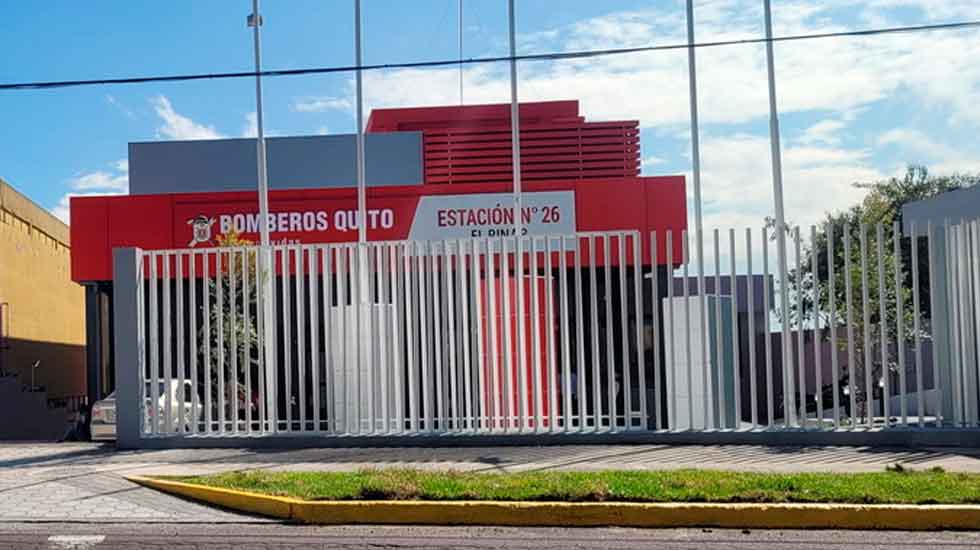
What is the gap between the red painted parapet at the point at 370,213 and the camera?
74.2 feet

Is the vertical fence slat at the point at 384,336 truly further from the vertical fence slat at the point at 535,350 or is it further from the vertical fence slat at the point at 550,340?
the vertical fence slat at the point at 550,340

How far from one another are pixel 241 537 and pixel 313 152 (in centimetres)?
2138

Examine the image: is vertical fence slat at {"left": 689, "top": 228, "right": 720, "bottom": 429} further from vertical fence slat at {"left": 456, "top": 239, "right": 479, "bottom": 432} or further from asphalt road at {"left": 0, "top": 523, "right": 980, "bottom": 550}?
asphalt road at {"left": 0, "top": 523, "right": 980, "bottom": 550}

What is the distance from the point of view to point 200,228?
22.8 m

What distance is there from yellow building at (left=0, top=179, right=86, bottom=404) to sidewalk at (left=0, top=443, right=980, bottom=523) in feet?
55.6

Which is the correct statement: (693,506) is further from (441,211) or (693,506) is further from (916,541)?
(441,211)

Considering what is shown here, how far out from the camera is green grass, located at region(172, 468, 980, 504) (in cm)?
857

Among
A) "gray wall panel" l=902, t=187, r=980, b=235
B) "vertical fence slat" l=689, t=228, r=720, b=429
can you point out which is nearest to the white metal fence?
"vertical fence slat" l=689, t=228, r=720, b=429

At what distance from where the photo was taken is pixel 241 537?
26.2 feet

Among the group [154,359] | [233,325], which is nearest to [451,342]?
[233,325]

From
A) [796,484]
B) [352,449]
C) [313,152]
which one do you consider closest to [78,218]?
[313,152]

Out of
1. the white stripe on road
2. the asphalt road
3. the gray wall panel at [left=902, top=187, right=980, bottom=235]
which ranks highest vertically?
the gray wall panel at [left=902, top=187, right=980, bottom=235]

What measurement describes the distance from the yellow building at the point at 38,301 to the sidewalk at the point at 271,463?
16.9 metres

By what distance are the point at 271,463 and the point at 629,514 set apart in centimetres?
447
